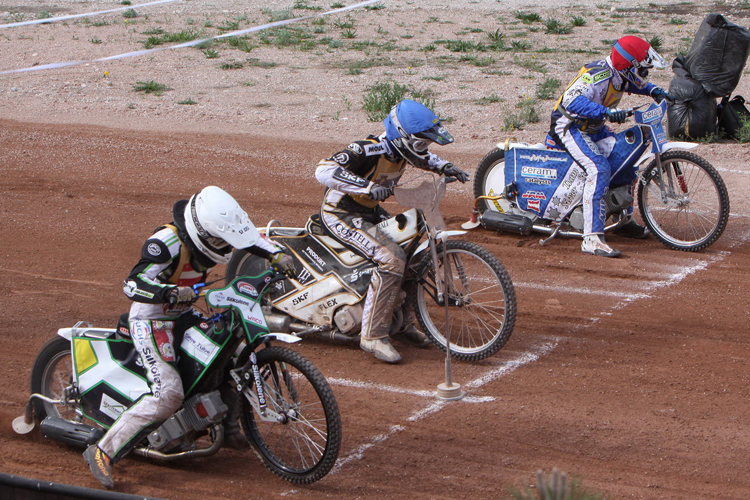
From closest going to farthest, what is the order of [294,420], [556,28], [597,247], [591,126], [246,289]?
1. [246,289]
2. [294,420]
3. [597,247]
4. [591,126]
5. [556,28]

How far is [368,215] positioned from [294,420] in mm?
2373

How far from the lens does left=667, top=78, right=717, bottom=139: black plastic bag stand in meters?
12.4

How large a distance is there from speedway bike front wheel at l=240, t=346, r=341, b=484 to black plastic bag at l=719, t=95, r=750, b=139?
9.76m

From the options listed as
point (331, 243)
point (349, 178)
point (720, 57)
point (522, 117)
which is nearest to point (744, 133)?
point (720, 57)

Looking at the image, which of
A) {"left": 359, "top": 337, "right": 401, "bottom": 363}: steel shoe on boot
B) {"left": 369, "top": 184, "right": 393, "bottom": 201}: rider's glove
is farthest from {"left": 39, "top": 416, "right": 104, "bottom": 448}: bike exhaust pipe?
{"left": 369, "top": 184, "right": 393, "bottom": 201}: rider's glove

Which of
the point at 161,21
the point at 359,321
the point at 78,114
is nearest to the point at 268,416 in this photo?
the point at 359,321

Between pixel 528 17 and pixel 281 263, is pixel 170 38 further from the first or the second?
pixel 281 263

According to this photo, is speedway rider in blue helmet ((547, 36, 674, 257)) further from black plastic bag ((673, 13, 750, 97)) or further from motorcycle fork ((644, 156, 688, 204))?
black plastic bag ((673, 13, 750, 97))

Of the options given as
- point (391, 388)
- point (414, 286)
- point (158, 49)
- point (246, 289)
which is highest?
point (246, 289)

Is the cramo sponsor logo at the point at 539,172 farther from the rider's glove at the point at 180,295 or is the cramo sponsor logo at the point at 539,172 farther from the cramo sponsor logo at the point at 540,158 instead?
the rider's glove at the point at 180,295

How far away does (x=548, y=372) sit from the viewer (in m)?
6.41

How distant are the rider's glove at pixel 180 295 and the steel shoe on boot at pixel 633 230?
5.87 m

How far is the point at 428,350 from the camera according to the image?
6.93m

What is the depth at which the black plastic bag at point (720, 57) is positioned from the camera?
12.3 meters
